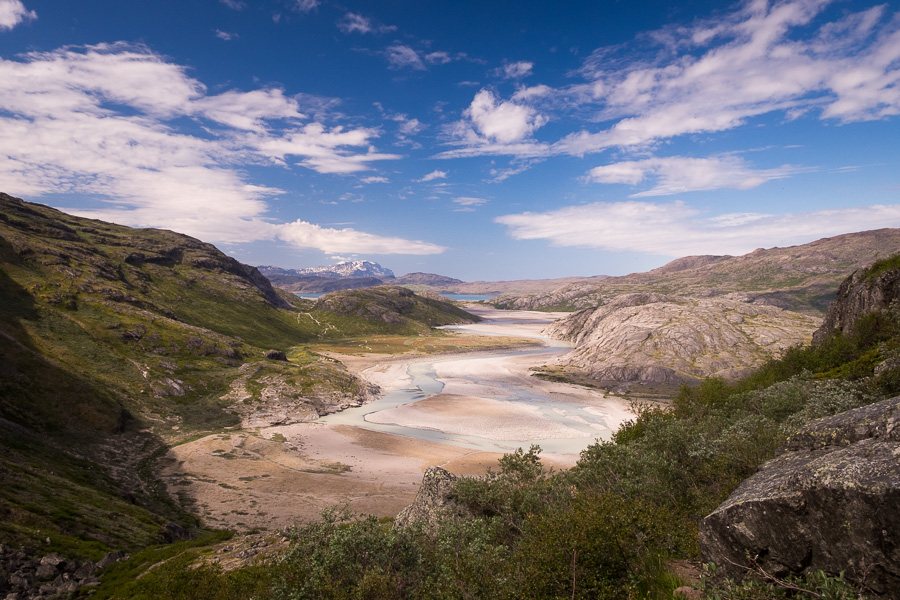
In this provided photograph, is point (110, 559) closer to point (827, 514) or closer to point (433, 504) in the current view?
point (433, 504)

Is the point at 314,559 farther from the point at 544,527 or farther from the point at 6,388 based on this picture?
the point at 6,388

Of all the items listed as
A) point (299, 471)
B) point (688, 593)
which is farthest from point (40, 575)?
→ point (688, 593)

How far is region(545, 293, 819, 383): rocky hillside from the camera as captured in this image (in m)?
97.4

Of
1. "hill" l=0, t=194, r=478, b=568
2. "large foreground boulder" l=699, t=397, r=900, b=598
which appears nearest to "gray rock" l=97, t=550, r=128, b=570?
"hill" l=0, t=194, r=478, b=568

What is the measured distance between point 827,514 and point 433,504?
68.5ft

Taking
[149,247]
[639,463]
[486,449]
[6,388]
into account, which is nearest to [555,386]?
[486,449]

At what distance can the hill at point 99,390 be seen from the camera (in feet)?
111

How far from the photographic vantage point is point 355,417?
279 feet

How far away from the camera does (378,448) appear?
218ft

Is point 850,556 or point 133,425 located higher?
point 850,556

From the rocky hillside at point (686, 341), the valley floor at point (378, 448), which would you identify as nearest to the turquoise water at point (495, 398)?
the valley floor at point (378, 448)

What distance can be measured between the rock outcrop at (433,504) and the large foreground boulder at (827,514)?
16050 mm

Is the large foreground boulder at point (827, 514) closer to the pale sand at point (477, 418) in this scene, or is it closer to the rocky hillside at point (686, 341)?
the pale sand at point (477, 418)

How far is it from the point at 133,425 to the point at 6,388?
17699 millimetres
